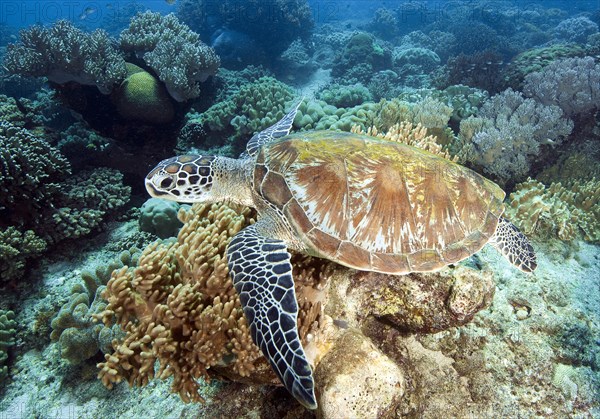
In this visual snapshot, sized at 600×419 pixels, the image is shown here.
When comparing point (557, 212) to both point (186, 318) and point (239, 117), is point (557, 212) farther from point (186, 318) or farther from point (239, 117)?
point (239, 117)

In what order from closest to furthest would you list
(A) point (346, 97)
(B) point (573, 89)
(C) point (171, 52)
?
(B) point (573, 89), (C) point (171, 52), (A) point (346, 97)

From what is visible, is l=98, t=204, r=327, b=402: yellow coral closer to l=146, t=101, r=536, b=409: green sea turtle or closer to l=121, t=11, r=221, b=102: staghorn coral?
l=146, t=101, r=536, b=409: green sea turtle

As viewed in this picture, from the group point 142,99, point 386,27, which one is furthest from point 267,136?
point 386,27

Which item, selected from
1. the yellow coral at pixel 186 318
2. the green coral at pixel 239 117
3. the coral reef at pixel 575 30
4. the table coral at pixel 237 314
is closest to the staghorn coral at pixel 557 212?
the table coral at pixel 237 314

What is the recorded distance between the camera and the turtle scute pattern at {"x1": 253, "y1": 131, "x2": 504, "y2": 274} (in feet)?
7.86

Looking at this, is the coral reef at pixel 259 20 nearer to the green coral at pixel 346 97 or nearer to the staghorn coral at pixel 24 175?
the green coral at pixel 346 97

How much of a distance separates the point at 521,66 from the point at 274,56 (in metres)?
10.3

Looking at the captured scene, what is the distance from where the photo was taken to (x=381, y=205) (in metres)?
2.50

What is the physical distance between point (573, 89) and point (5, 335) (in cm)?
1002

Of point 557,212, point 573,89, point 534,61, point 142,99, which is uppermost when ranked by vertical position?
point 142,99

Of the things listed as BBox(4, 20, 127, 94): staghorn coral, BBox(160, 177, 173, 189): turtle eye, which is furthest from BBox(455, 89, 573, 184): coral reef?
BBox(4, 20, 127, 94): staghorn coral

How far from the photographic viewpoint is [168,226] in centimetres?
512

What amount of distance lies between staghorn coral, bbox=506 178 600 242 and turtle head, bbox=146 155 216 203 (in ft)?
12.4

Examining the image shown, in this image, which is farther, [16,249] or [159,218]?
[159,218]
